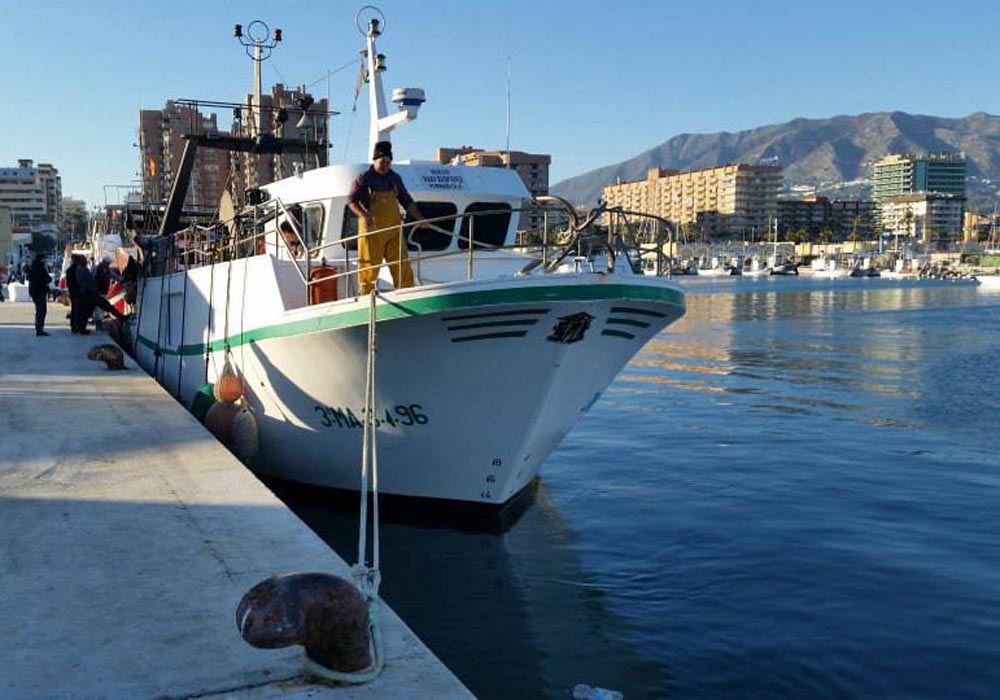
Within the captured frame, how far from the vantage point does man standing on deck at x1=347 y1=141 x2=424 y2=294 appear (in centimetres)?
830

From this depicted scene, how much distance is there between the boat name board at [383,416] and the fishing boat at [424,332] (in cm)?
1

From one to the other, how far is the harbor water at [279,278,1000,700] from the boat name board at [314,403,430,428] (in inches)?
46.1

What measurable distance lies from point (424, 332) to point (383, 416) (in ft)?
3.65

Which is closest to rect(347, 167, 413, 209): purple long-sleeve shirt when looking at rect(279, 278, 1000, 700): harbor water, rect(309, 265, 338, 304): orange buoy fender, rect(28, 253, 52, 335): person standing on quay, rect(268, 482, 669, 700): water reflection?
rect(309, 265, 338, 304): orange buoy fender

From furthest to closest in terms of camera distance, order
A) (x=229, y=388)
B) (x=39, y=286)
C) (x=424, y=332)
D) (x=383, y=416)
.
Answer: (x=39, y=286), (x=229, y=388), (x=383, y=416), (x=424, y=332)

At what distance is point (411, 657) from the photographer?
14.0 feet

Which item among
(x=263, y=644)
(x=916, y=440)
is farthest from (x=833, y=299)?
(x=263, y=644)

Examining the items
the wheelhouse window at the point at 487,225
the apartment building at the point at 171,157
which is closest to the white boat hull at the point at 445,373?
the wheelhouse window at the point at 487,225

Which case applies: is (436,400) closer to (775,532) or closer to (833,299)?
(775,532)

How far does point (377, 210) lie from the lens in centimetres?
847

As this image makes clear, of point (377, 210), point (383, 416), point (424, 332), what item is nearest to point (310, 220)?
point (377, 210)

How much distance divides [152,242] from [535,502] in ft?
27.0

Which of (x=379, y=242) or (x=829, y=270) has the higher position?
(x=829, y=270)

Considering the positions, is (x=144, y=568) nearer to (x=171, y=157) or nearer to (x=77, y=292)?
(x=77, y=292)
